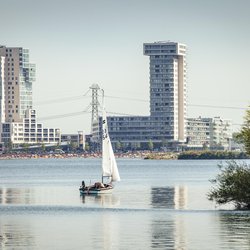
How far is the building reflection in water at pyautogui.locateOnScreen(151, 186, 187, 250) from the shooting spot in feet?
214

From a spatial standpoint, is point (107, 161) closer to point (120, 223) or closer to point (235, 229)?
point (120, 223)

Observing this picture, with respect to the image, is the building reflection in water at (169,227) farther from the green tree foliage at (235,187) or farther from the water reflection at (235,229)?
the green tree foliage at (235,187)

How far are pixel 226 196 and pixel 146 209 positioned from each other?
496 inches

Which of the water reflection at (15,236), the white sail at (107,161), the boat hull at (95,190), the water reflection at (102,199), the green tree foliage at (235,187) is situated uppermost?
the white sail at (107,161)

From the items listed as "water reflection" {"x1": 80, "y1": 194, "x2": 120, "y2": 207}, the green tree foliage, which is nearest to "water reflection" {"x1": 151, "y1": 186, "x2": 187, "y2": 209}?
"water reflection" {"x1": 80, "y1": 194, "x2": 120, "y2": 207}

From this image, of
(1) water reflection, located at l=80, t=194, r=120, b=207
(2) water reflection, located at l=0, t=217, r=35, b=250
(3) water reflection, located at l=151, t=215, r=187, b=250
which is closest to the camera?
(3) water reflection, located at l=151, t=215, r=187, b=250

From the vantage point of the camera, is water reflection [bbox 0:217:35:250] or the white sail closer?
water reflection [bbox 0:217:35:250]

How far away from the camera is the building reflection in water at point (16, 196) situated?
116 m

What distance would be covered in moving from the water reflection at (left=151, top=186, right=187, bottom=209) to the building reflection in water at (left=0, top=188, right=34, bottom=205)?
41.0ft

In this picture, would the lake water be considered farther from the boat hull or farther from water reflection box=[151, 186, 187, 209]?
the boat hull

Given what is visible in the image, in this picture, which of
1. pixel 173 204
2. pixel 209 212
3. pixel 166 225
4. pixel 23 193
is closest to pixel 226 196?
pixel 209 212

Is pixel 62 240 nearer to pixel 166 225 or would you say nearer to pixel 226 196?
pixel 166 225

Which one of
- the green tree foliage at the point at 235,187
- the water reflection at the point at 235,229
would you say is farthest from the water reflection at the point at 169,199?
the water reflection at the point at 235,229

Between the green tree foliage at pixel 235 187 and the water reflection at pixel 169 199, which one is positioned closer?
the green tree foliage at pixel 235 187
